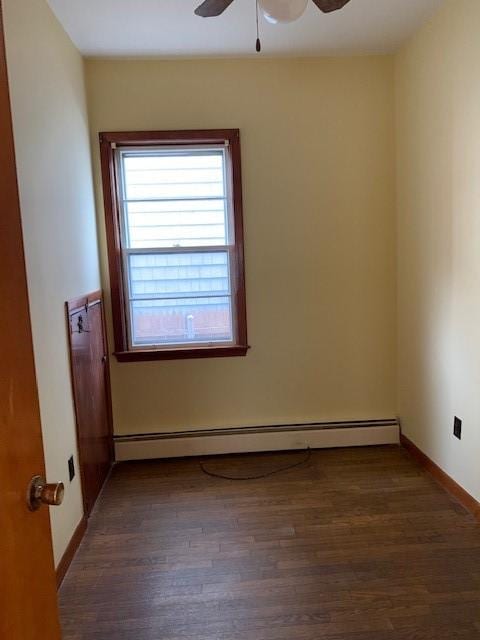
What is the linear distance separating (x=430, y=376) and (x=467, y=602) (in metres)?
1.36

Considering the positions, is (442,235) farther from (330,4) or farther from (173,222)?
(173,222)

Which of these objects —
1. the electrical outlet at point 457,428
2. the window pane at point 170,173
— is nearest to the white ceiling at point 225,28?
the window pane at point 170,173

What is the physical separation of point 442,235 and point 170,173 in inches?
71.5

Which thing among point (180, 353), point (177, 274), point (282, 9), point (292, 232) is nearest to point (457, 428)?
point (292, 232)

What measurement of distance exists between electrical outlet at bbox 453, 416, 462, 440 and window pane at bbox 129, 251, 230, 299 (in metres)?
1.71

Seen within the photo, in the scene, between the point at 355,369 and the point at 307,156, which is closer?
the point at 307,156

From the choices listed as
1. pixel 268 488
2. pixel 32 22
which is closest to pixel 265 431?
pixel 268 488

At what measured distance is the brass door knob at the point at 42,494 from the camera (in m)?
0.96

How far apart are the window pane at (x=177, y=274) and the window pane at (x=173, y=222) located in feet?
0.30

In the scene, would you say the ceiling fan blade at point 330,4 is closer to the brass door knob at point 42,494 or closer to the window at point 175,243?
the window at point 175,243

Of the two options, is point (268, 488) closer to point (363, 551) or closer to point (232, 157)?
point (363, 551)

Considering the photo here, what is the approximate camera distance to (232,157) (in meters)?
3.09

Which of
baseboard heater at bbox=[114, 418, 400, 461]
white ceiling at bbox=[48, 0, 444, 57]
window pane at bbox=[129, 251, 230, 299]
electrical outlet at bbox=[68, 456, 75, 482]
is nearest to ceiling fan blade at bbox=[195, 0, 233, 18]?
white ceiling at bbox=[48, 0, 444, 57]

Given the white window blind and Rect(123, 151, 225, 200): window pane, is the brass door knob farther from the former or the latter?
Rect(123, 151, 225, 200): window pane
